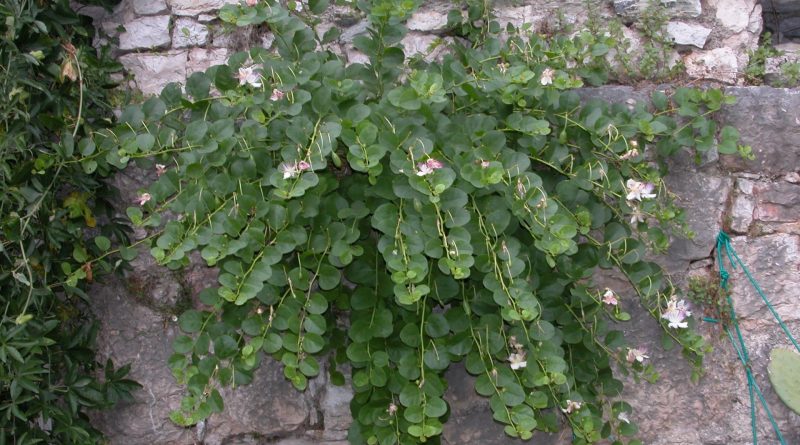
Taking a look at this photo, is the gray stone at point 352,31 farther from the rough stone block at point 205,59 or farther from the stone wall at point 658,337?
the stone wall at point 658,337

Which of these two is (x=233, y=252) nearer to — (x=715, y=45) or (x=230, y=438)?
(x=230, y=438)

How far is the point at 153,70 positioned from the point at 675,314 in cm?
160

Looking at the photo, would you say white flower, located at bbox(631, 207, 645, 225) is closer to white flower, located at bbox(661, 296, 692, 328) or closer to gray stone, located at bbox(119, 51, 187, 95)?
white flower, located at bbox(661, 296, 692, 328)

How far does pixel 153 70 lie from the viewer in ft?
8.04

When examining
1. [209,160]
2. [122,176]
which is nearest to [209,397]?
[209,160]

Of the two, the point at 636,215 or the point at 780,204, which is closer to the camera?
the point at 636,215

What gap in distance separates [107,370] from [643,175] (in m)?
1.50

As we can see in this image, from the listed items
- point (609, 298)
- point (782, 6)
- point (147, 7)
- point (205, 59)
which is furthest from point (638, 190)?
point (147, 7)

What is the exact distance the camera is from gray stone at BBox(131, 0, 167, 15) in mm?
2482

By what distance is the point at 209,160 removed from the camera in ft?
6.56

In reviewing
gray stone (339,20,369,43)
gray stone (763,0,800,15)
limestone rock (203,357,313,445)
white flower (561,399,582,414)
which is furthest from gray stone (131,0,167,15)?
gray stone (763,0,800,15)

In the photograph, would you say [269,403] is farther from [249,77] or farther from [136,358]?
[249,77]

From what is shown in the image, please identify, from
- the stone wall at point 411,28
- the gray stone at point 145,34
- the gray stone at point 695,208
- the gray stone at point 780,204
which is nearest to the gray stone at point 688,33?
the stone wall at point 411,28

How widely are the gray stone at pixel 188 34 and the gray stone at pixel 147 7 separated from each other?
0.22 feet
